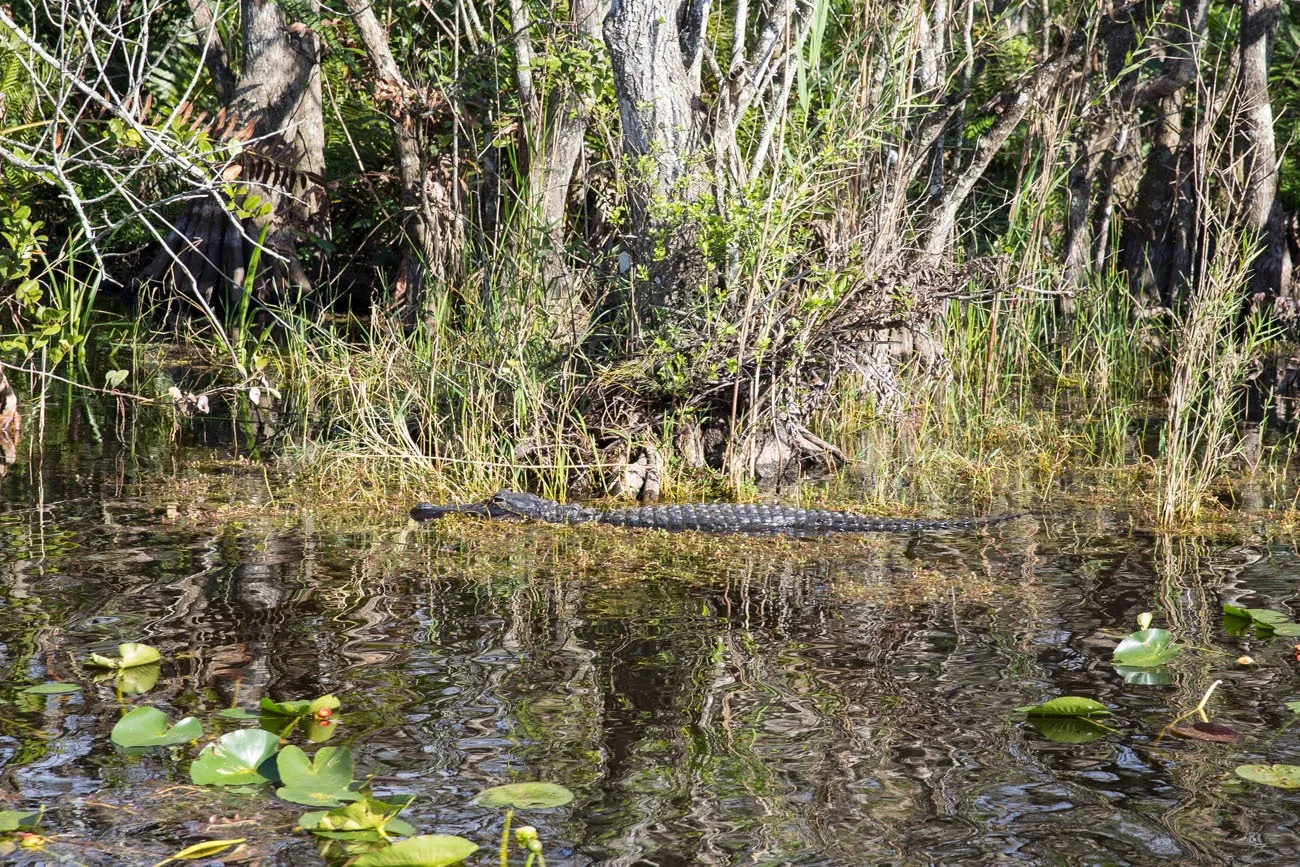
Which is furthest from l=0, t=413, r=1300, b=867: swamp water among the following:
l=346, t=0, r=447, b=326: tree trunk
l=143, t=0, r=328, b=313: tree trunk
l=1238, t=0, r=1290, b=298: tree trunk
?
l=143, t=0, r=328, b=313: tree trunk

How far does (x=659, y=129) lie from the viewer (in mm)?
5422

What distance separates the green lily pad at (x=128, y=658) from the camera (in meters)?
3.30

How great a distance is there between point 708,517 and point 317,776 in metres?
2.46

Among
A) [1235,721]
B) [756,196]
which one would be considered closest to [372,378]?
[756,196]

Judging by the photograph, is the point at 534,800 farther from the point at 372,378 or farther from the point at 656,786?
the point at 372,378

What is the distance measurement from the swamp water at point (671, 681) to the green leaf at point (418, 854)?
11 centimetres

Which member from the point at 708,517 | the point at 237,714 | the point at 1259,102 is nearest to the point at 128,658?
the point at 237,714

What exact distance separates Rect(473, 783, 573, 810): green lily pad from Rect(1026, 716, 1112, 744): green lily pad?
→ 115cm

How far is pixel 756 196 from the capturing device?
5129 mm

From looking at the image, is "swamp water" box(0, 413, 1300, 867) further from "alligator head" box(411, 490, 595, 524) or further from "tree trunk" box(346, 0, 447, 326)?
"tree trunk" box(346, 0, 447, 326)

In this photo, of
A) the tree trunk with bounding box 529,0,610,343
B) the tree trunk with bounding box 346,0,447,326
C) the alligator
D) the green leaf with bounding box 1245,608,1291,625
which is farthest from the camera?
the tree trunk with bounding box 346,0,447,326

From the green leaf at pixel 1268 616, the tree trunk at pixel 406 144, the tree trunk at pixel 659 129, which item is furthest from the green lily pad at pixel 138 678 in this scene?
the tree trunk at pixel 406 144

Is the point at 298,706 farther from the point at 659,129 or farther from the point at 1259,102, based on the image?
the point at 1259,102

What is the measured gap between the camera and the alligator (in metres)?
4.93
